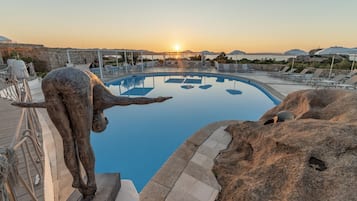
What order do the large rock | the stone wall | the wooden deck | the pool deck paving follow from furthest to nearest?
the stone wall → the pool deck paving → the large rock → the wooden deck

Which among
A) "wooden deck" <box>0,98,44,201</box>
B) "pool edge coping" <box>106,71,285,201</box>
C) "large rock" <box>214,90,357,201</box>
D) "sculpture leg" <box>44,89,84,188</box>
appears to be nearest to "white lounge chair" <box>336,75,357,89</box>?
"large rock" <box>214,90,357,201</box>

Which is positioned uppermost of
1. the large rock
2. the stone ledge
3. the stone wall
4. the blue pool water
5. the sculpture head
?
the stone wall

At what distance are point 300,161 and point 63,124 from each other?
274 centimetres

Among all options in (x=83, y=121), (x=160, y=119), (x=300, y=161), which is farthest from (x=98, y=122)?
(x=160, y=119)

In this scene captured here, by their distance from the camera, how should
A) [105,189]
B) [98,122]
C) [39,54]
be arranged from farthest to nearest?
[39,54] < [105,189] < [98,122]

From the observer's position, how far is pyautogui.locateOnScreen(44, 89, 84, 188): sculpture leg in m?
0.97

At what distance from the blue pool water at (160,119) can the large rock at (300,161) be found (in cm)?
188

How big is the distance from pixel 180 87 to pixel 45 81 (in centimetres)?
1038

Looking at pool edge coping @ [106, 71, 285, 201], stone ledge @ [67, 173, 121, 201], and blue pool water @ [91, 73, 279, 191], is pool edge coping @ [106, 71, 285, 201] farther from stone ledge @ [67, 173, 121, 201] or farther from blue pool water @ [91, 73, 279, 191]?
stone ledge @ [67, 173, 121, 201]

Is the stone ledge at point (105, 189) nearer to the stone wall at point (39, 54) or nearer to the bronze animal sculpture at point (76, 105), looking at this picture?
the bronze animal sculpture at point (76, 105)

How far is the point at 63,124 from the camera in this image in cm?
102

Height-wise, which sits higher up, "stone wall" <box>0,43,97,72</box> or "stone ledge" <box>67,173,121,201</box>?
"stone wall" <box>0,43,97,72</box>

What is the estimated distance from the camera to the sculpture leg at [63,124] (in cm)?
97

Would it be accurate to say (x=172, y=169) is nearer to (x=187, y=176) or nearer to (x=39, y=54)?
(x=187, y=176)
